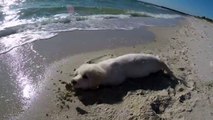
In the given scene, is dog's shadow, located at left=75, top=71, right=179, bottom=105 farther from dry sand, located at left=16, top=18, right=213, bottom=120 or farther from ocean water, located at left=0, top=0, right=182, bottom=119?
ocean water, located at left=0, top=0, right=182, bottom=119

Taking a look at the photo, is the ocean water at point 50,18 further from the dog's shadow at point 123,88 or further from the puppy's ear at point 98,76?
the dog's shadow at point 123,88

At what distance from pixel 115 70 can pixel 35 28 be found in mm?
3796

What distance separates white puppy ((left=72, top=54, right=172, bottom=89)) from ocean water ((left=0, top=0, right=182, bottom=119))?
2.70ft

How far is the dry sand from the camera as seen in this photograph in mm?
6266

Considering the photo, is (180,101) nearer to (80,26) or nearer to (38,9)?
(80,26)

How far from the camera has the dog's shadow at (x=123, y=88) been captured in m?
6.84

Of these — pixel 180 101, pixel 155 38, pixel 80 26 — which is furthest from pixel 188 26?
pixel 180 101

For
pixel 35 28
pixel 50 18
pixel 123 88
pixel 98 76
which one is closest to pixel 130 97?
pixel 123 88

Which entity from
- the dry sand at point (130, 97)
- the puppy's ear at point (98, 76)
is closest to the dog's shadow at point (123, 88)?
the dry sand at point (130, 97)

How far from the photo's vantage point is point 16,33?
974 centimetres

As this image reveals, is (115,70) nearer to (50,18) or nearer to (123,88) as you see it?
(123,88)

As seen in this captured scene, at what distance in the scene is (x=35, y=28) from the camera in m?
10.5

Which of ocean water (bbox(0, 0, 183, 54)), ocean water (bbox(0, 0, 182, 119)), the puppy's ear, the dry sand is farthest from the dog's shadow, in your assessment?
ocean water (bbox(0, 0, 183, 54))

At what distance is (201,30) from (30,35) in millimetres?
8155
